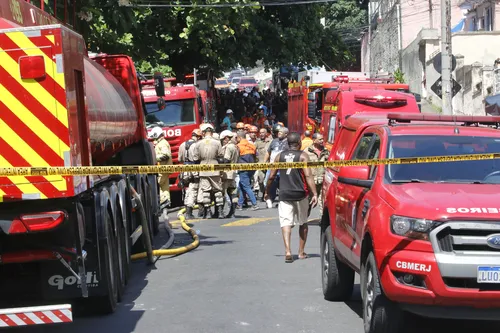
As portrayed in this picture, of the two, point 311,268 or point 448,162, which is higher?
point 448,162

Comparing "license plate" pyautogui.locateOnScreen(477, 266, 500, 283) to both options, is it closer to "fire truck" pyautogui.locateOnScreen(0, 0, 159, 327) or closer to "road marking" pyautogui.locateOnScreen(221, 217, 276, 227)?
"fire truck" pyautogui.locateOnScreen(0, 0, 159, 327)

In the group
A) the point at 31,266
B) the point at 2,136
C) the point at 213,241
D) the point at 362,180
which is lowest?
the point at 213,241

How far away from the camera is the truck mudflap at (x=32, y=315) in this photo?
6984 mm

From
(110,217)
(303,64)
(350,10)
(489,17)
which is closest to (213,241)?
(110,217)

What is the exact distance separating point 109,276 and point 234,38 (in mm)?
26425

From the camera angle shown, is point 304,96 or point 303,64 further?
point 303,64

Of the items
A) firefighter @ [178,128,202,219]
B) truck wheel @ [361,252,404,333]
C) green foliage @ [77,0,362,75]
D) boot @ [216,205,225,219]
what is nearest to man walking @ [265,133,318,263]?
truck wheel @ [361,252,404,333]

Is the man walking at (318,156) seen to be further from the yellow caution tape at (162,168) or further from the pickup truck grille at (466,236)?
the pickup truck grille at (466,236)

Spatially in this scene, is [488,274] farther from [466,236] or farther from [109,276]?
[109,276]

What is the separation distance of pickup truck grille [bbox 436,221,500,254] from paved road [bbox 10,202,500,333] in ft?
5.31

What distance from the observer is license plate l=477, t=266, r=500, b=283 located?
6.88m

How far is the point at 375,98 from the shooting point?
67.3 ft

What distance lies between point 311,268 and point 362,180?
14.0 ft

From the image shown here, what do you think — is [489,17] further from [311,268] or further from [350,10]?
[311,268]
